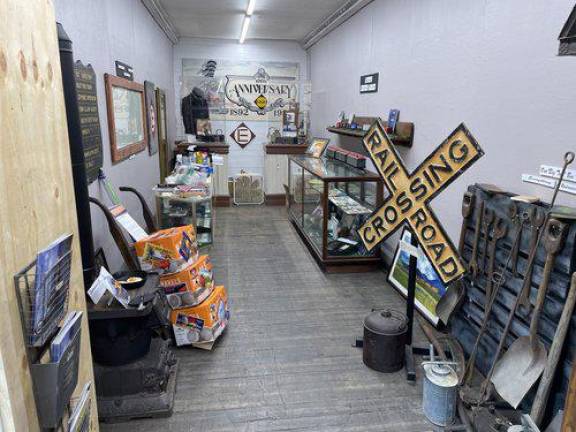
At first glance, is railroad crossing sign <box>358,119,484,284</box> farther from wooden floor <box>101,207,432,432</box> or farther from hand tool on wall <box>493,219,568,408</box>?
wooden floor <box>101,207,432,432</box>

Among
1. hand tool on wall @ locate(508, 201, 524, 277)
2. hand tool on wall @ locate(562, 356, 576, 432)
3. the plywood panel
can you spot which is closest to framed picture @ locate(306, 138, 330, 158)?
hand tool on wall @ locate(508, 201, 524, 277)

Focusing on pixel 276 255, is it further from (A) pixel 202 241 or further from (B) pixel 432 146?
(B) pixel 432 146

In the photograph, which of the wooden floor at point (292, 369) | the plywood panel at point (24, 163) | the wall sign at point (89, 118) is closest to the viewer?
the plywood panel at point (24, 163)

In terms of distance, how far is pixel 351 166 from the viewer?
5.05 metres

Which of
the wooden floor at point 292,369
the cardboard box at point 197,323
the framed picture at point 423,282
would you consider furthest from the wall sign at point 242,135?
the cardboard box at point 197,323

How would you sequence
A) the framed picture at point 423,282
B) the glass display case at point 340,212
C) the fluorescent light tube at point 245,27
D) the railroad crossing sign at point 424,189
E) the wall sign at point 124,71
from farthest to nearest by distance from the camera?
the fluorescent light tube at point 245,27 → the glass display case at point 340,212 → the wall sign at point 124,71 → the framed picture at point 423,282 → the railroad crossing sign at point 424,189

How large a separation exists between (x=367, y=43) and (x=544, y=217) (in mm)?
3586

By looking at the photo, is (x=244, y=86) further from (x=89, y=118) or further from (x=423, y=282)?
(x=423, y=282)

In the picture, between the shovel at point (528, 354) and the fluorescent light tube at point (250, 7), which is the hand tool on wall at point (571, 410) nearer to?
the shovel at point (528, 354)

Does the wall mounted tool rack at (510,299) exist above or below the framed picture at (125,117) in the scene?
below

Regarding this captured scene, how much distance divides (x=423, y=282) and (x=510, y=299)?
4.10 ft

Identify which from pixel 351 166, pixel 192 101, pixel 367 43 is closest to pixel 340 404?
pixel 351 166

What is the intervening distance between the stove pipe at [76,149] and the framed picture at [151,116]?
315 centimetres

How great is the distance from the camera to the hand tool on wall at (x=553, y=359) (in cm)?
191
